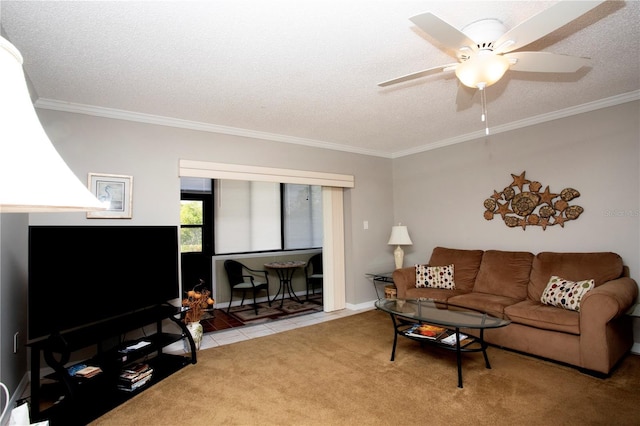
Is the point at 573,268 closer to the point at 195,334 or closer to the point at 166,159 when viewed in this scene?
the point at 195,334

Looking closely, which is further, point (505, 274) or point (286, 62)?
point (505, 274)

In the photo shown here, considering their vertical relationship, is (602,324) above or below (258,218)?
below

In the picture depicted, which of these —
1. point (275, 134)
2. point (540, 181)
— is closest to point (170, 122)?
point (275, 134)

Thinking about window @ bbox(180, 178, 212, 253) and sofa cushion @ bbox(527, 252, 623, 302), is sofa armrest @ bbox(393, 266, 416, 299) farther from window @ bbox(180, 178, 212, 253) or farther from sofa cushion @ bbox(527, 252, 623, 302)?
window @ bbox(180, 178, 212, 253)

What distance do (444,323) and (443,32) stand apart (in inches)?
86.7

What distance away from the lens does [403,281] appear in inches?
175

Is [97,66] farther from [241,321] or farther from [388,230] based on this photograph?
[388,230]

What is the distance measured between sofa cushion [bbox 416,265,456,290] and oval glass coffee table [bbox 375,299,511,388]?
2.36ft

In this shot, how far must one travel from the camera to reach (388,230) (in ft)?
18.7

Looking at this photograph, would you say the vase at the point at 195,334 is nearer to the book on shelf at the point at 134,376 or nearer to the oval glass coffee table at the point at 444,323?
the book on shelf at the point at 134,376

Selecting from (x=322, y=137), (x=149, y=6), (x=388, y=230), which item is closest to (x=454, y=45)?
(x=149, y=6)

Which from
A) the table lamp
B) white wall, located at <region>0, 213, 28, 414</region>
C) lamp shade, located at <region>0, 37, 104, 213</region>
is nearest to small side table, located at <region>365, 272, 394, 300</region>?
the table lamp

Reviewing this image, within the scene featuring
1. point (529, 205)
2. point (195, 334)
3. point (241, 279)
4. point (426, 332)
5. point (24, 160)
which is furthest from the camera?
point (241, 279)

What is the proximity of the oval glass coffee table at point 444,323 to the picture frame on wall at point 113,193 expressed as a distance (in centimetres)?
279
